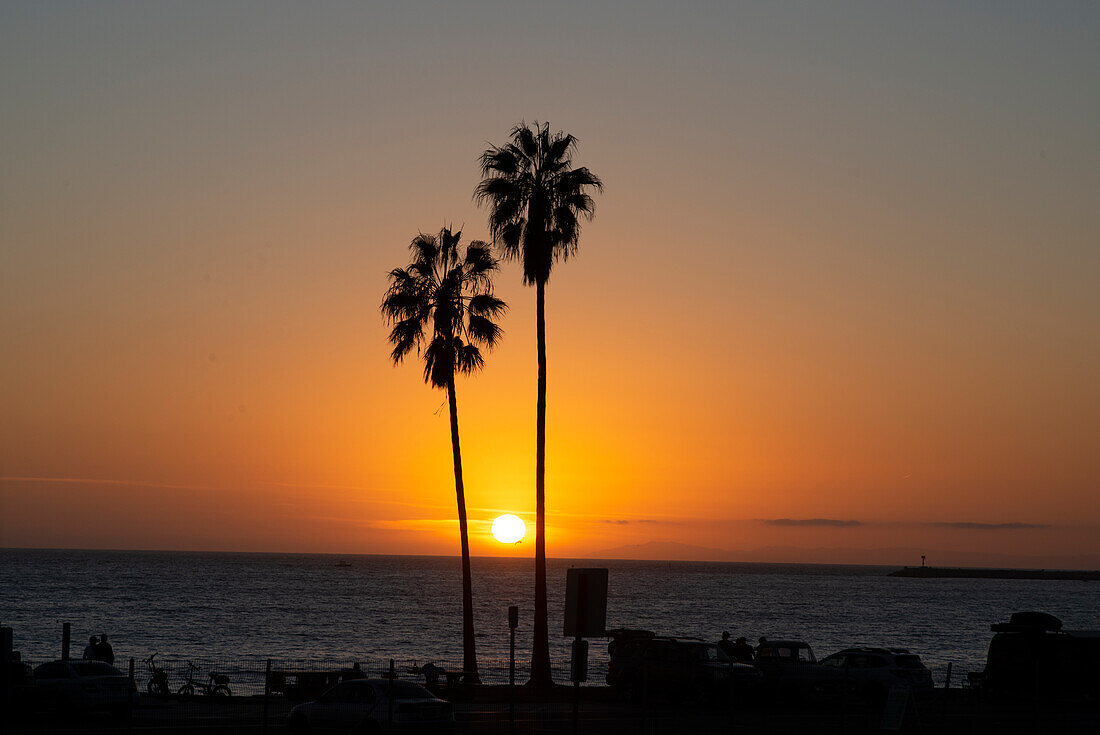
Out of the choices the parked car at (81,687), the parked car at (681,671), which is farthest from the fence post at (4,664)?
the parked car at (681,671)

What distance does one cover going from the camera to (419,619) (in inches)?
4806

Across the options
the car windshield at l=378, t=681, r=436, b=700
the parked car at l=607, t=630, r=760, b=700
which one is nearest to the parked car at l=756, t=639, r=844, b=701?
the parked car at l=607, t=630, r=760, b=700

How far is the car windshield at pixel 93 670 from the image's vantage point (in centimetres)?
3111

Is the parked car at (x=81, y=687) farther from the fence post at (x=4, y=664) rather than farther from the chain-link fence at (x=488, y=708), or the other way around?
the fence post at (x=4, y=664)

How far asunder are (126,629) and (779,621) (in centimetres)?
6983

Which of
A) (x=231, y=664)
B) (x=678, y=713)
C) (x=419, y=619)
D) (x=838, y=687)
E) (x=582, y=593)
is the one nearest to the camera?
(x=582, y=593)

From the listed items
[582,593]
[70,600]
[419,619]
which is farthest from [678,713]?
[70,600]

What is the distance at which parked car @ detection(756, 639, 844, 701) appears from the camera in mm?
36250

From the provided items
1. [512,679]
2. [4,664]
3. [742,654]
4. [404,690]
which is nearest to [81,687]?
[404,690]

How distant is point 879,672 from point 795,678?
9.17ft

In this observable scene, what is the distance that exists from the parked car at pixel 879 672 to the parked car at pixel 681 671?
147 inches

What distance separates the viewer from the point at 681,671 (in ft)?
115

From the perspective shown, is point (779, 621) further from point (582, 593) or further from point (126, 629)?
point (582, 593)

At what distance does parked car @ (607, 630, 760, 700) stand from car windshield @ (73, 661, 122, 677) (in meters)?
14.1
